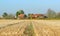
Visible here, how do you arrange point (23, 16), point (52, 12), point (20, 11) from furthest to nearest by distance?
point (20, 11) → point (52, 12) → point (23, 16)

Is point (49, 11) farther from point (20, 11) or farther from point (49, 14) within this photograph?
point (20, 11)

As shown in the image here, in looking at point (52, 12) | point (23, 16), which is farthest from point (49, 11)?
point (23, 16)

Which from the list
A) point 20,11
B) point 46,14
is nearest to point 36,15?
point 46,14

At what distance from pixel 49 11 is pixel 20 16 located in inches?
784

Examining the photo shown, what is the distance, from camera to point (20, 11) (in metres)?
117

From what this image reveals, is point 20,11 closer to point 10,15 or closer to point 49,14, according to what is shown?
point 10,15

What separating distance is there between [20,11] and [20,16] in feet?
49.4

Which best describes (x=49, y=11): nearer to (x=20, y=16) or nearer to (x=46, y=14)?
(x=46, y=14)

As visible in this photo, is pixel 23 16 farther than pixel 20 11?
No

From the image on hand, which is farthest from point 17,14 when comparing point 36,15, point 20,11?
point 36,15

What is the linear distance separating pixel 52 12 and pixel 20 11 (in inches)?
870

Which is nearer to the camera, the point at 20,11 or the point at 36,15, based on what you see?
the point at 36,15

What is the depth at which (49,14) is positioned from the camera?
106 m

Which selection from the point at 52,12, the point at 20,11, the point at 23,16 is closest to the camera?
the point at 23,16
